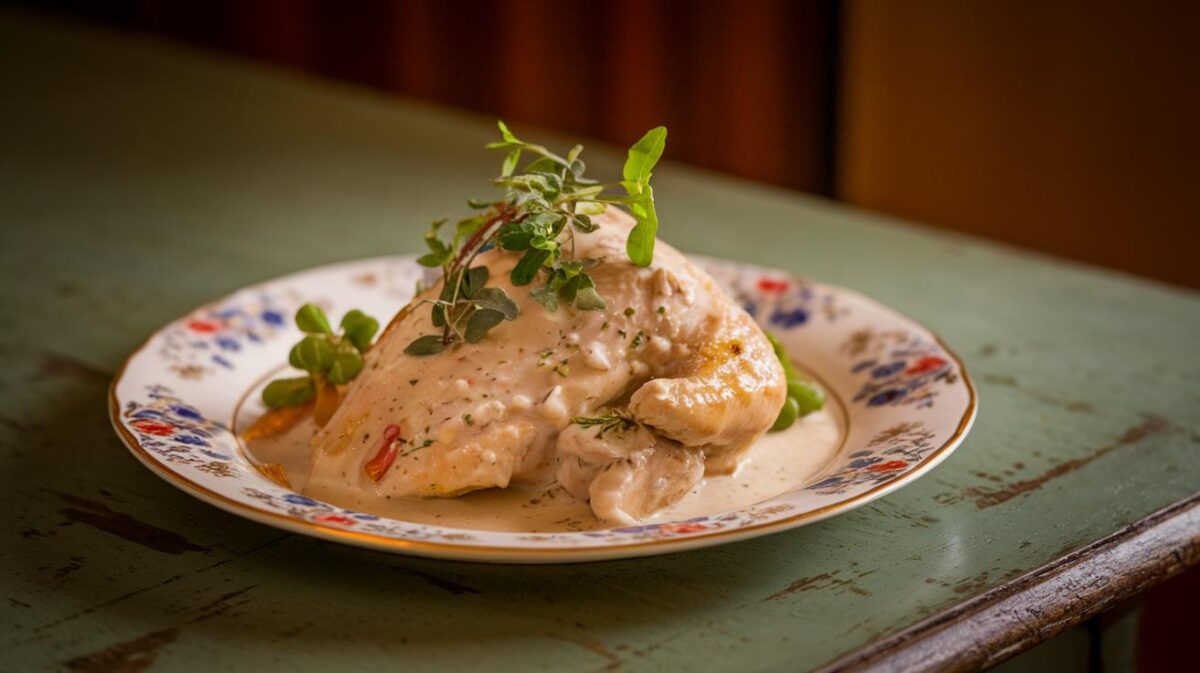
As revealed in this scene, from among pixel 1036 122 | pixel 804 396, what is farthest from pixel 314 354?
pixel 1036 122

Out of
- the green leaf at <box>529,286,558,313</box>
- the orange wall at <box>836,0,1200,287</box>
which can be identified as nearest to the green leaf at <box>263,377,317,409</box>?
the green leaf at <box>529,286,558,313</box>

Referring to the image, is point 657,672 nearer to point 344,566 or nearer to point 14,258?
point 344,566

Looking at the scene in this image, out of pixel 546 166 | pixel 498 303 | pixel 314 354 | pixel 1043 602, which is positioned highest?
pixel 546 166

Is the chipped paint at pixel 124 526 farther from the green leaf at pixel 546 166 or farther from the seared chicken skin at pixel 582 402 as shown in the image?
the green leaf at pixel 546 166

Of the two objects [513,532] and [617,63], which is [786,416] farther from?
[617,63]

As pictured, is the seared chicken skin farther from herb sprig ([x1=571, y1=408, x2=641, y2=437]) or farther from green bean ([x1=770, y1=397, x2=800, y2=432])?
green bean ([x1=770, y1=397, x2=800, y2=432])

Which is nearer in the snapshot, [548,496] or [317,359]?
[548,496]
